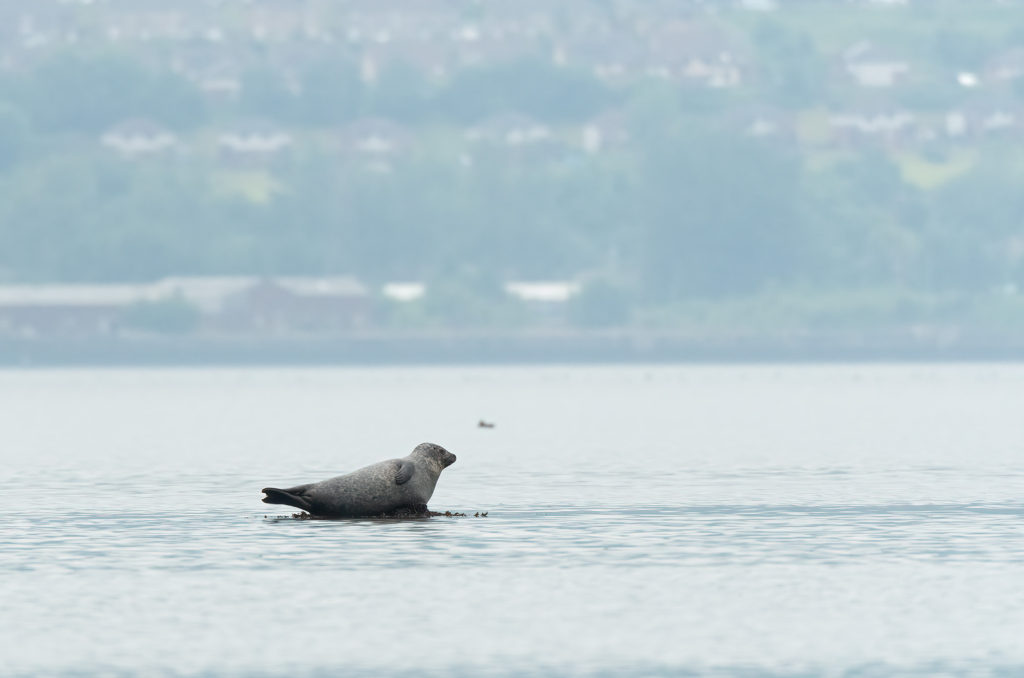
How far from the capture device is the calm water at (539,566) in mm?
29391

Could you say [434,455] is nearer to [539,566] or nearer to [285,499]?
[285,499]

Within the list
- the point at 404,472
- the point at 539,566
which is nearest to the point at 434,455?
the point at 404,472

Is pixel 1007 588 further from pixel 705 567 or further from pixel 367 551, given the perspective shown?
pixel 367 551

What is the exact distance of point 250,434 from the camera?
9612 centimetres

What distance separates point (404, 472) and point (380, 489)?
73 centimetres

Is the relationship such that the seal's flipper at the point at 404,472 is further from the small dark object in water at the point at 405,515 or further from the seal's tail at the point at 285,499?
the seal's tail at the point at 285,499

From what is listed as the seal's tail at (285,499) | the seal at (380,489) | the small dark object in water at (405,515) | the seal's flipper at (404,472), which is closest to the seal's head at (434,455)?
the seal at (380,489)

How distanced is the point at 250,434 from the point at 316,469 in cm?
2888

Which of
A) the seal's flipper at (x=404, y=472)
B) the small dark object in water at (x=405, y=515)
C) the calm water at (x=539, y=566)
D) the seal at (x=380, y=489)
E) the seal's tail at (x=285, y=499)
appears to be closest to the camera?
the calm water at (x=539, y=566)

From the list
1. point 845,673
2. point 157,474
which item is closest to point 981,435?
point 157,474

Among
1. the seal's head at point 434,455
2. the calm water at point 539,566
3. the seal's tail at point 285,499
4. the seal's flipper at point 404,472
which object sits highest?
the seal's head at point 434,455

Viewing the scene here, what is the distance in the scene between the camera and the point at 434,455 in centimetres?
4506

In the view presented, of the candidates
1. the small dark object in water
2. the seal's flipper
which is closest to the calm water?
the small dark object in water

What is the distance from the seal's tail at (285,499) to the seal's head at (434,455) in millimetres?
2477
